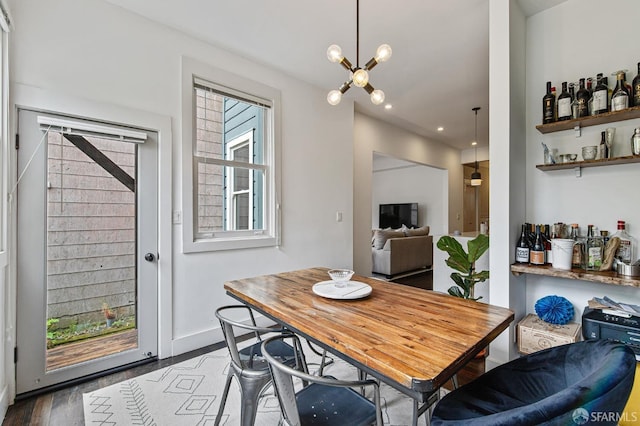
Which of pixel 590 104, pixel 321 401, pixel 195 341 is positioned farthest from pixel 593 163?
pixel 195 341

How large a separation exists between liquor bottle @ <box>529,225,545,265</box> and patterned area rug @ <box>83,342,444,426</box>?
4.40ft

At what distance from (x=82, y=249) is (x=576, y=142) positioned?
3.88 metres

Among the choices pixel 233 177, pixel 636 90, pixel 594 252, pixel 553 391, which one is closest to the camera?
pixel 553 391

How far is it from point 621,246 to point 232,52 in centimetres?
364

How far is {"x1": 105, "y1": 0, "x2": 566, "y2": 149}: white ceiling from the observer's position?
7.72ft

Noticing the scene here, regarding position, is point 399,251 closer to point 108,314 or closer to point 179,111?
point 179,111

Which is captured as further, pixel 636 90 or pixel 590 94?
pixel 590 94

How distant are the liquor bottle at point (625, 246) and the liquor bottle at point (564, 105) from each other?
0.81 meters

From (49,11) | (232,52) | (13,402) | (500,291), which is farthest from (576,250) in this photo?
(49,11)

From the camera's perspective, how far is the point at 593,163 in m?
2.03

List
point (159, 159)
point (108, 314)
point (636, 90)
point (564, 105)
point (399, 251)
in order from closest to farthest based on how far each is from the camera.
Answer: point (636, 90) < point (564, 105) < point (108, 314) < point (159, 159) < point (399, 251)

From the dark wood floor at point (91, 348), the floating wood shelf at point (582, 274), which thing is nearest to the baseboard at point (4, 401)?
the dark wood floor at point (91, 348)

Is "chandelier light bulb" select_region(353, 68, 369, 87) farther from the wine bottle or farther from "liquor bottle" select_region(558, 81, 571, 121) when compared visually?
the wine bottle

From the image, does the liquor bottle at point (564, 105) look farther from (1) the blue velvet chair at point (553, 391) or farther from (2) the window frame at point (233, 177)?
(2) the window frame at point (233, 177)
